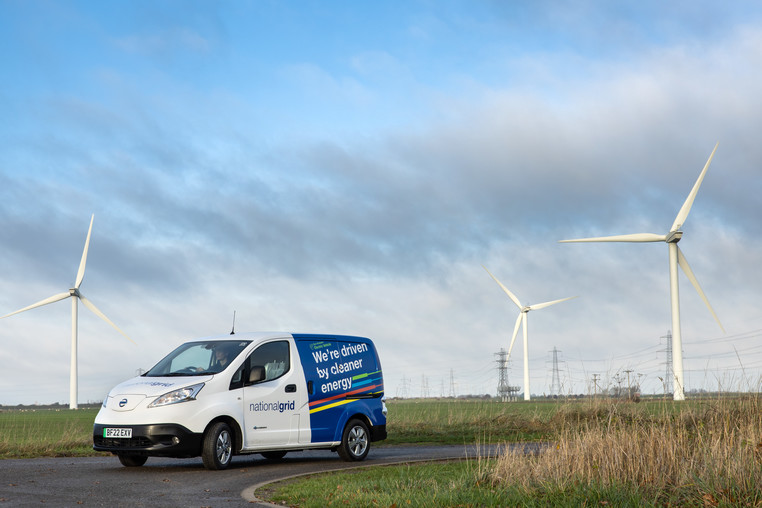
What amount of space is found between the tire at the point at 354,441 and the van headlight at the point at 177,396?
3.23m

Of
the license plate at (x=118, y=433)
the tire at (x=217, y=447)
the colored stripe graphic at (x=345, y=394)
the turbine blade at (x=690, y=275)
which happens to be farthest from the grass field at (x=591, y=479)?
the turbine blade at (x=690, y=275)

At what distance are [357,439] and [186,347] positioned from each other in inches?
139

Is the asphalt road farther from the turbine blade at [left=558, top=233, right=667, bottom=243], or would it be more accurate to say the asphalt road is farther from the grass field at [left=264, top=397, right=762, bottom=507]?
the turbine blade at [left=558, top=233, right=667, bottom=243]

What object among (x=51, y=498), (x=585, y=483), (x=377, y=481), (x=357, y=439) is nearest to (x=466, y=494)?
(x=585, y=483)

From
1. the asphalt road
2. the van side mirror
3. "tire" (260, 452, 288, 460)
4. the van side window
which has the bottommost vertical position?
"tire" (260, 452, 288, 460)

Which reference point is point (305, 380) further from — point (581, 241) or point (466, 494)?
point (581, 241)

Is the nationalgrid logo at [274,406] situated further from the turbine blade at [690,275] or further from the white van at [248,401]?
the turbine blade at [690,275]

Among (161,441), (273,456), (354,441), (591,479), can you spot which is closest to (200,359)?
(161,441)

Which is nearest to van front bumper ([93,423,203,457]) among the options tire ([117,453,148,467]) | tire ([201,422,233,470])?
tire ([201,422,233,470])

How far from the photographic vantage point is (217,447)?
1375 cm

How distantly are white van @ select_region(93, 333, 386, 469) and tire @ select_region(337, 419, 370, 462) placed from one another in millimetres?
18

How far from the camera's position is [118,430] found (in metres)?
13.5

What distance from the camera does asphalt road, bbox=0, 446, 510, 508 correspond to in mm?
10172

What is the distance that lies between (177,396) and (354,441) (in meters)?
3.80
